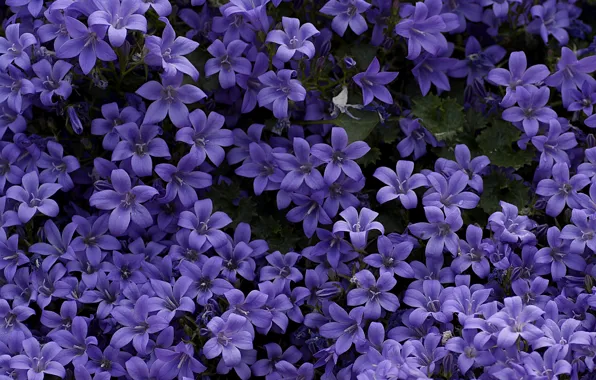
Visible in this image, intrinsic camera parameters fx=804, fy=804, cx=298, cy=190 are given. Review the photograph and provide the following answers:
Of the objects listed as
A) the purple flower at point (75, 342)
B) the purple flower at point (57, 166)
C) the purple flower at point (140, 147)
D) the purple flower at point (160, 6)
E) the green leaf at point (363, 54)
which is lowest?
the purple flower at point (75, 342)

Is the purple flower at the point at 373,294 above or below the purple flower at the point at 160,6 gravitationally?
below

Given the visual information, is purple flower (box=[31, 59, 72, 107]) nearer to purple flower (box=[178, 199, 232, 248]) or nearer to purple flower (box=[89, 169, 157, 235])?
purple flower (box=[89, 169, 157, 235])

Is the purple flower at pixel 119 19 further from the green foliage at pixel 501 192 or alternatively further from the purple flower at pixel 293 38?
the green foliage at pixel 501 192

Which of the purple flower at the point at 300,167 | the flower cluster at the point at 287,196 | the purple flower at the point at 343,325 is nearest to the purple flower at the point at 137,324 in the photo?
the flower cluster at the point at 287,196

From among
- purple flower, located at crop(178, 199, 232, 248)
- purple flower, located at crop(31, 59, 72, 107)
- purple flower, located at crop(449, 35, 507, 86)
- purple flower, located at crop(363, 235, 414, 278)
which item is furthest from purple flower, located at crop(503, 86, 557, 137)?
purple flower, located at crop(31, 59, 72, 107)

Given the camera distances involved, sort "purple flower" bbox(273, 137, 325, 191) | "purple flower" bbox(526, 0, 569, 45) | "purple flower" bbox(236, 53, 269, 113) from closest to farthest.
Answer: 1. "purple flower" bbox(273, 137, 325, 191)
2. "purple flower" bbox(236, 53, 269, 113)
3. "purple flower" bbox(526, 0, 569, 45)

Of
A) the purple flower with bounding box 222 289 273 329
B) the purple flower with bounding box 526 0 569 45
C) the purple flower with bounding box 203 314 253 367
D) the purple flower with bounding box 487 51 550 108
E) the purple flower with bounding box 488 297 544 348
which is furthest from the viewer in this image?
the purple flower with bounding box 526 0 569 45
